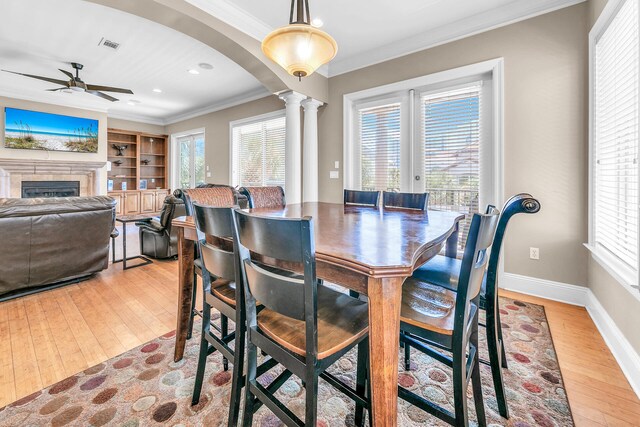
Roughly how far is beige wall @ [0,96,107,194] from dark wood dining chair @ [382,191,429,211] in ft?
21.9

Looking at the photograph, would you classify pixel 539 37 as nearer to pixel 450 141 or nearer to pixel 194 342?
pixel 450 141

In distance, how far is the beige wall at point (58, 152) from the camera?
16.9 feet

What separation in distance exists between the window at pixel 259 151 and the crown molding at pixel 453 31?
158 centimetres

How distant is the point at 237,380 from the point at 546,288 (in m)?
2.84

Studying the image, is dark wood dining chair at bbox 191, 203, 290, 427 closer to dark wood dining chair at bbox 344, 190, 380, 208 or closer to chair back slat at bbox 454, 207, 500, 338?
chair back slat at bbox 454, 207, 500, 338

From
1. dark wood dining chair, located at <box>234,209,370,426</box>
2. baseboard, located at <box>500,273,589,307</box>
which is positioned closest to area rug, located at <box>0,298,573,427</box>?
dark wood dining chair, located at <box>234,209,370,426</box>

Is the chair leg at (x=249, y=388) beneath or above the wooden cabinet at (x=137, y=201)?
beneath

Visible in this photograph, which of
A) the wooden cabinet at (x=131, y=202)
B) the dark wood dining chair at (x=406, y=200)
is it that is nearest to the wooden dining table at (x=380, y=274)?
the dark wood dining chair at (x=406, y=200)

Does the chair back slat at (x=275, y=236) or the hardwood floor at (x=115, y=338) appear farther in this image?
the hardwood floor at (x=115, y=338)

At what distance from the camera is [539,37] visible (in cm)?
258

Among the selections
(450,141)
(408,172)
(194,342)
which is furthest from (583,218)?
(194,342)

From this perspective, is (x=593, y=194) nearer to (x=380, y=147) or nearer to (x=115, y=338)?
(x=380, y=147)

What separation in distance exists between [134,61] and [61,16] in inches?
42.5

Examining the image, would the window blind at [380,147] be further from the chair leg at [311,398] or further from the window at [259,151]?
the chair leg at [311,398]
